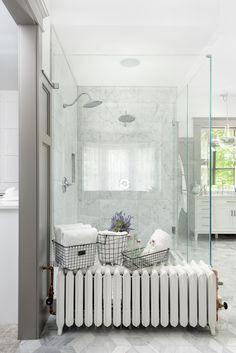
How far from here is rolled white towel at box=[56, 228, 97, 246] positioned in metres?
2.15

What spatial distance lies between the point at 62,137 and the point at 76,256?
1.24m

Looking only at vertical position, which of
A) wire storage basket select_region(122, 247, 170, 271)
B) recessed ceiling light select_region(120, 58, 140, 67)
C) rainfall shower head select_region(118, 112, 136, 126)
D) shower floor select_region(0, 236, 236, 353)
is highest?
recessed ceiling light select_region(120, 58, 140, 67)

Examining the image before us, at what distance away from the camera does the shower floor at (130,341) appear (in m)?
1.96

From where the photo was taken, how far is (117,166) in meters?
3.12

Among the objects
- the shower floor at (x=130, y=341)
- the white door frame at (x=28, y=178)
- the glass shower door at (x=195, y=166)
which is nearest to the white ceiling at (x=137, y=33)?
the glass shower door at (x=195, y=166)

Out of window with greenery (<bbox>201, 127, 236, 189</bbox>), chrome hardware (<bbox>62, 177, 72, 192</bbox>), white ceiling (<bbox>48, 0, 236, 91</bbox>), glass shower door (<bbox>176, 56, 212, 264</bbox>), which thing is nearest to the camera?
glass shower door (<bbox>176, 56, 212, 264</bbox>)

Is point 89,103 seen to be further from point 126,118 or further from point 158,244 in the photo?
point 158,244

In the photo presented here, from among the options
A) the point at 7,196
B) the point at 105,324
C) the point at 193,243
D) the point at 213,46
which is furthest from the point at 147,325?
the point at 213,46

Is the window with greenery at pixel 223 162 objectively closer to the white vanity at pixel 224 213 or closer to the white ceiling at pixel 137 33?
the white vanity at pixel 224 213

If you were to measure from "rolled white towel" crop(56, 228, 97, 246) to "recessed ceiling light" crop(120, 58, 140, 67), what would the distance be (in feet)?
5.56

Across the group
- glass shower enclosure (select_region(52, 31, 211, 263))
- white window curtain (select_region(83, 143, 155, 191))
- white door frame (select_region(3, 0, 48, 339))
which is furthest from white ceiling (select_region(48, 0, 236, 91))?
white door frame (select_region(3, 0, 48, 339))

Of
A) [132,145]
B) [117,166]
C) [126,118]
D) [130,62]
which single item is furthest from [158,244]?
[130,62]

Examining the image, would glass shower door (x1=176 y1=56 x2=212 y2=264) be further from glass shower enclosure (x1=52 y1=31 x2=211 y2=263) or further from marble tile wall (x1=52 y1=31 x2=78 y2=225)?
marble tile wall (x1=52 y1=31 x2=78 y2=225)

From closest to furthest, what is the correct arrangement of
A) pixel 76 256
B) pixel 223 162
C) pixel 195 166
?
pixel 76 256, pixel 195 166, pixel 223 162
